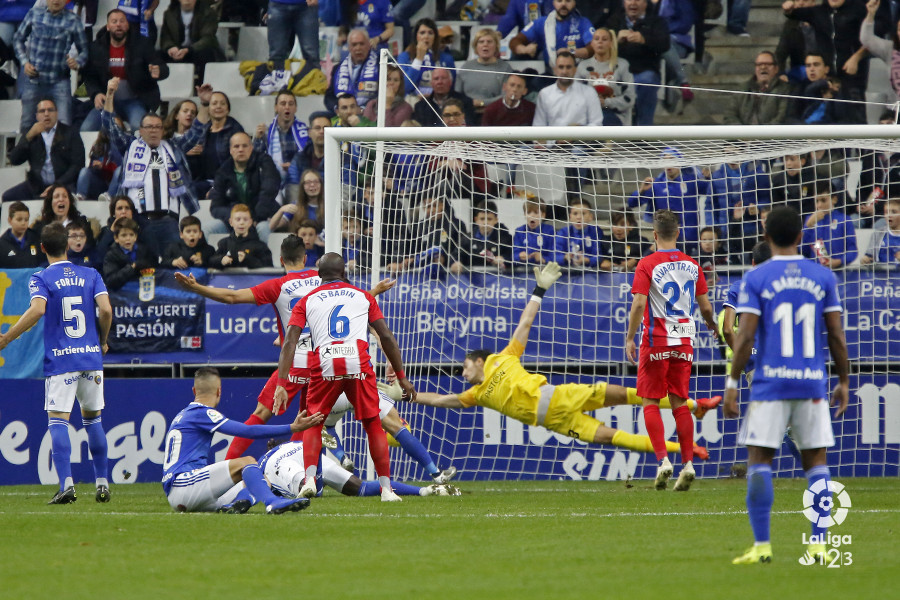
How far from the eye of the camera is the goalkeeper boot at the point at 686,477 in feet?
30.8

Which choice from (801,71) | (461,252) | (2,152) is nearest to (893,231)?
(801,71)

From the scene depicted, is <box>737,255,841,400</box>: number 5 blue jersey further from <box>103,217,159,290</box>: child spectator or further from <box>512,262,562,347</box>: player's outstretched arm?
<box>103,217,159,290</box>: child spectator

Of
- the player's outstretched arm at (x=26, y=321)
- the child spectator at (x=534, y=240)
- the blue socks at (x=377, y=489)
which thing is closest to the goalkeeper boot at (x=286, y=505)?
the blue socks at (x=377, y=489)

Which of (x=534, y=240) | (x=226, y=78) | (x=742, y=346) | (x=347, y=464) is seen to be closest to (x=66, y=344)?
(x=347, y=464)

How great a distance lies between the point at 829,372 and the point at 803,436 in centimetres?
742

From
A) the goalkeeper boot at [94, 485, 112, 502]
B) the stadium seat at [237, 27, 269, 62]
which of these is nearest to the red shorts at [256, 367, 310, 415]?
the goalkeeper boot at [94, 485, 112, 502]

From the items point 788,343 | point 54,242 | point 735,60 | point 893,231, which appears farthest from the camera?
point 735,60

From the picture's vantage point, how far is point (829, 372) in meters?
12.5

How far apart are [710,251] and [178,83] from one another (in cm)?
825

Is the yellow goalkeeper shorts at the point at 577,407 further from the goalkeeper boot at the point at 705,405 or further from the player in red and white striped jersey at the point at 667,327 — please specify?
the player in red and white striped jersey at the point at 667,327

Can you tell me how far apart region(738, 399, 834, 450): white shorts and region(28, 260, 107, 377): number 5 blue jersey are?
6.06 metres

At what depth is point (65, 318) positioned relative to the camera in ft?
31.2

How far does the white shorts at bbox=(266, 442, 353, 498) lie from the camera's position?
8.94m

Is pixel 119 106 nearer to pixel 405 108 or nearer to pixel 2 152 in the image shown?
pixel 2 152
